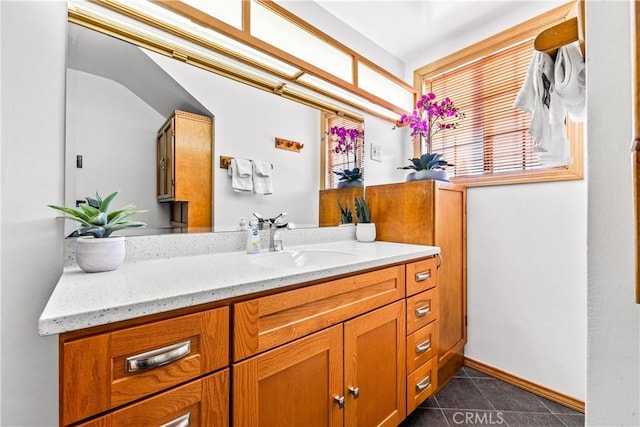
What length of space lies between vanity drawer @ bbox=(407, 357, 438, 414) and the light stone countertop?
0.64m

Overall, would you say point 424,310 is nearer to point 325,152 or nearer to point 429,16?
point 325,152

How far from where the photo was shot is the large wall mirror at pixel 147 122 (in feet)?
3.07

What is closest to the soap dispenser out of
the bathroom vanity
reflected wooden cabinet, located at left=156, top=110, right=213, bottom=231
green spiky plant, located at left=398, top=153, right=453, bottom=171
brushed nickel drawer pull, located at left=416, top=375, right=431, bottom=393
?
the bathroom vanity

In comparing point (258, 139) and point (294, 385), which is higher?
point (258, 139)

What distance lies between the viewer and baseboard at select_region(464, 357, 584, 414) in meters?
1.47

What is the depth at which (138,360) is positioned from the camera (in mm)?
548

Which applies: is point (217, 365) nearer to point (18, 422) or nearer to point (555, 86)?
point (18, 422)

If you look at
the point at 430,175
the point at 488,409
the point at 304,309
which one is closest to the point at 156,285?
the point at 304,309

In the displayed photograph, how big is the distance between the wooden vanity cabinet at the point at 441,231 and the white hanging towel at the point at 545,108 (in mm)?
543

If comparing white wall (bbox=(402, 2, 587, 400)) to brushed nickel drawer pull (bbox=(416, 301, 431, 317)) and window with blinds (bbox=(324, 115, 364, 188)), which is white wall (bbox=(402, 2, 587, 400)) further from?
window with blinds (bbox=(324, 115, 364, 188))

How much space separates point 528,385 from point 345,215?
1507 millimetres

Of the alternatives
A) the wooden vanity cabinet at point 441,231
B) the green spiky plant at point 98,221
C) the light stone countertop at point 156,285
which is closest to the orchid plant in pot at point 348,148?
the wooden vanity cabinet at point 441,231

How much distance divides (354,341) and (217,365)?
0.51 meters

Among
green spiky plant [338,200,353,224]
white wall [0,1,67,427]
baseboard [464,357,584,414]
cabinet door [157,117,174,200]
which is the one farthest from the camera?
green spiky plant [338,200,353,224]
